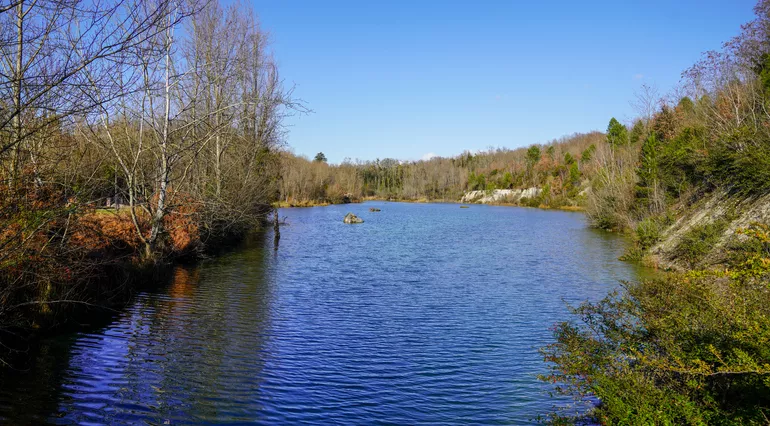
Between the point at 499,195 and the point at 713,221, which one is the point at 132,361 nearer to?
the point at 713,221

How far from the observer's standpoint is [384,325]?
11742mm

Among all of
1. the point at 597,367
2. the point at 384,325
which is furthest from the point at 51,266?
the point at 597,367

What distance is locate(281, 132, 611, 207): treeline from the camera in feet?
261

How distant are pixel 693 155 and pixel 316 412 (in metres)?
22.2

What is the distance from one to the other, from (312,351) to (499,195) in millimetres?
95853

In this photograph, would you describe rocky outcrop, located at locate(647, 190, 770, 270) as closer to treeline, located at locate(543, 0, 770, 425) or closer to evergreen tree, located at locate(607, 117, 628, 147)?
treeline, located at locate(543, 0, 770, 425)

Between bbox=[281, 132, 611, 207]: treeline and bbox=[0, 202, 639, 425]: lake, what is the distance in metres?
33.7

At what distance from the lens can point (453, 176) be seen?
422ft

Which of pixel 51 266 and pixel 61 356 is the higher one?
pixel 51 266

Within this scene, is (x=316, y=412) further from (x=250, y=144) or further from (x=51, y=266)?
(x=250, y=144)

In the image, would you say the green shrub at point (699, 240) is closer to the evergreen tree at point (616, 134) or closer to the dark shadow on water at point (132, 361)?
the dark shadow on water at point (132, 361)

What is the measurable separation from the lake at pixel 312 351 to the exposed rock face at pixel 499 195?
77092 mm

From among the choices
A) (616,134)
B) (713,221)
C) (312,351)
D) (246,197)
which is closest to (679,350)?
(312,351)

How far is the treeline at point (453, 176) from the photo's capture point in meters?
79.5
